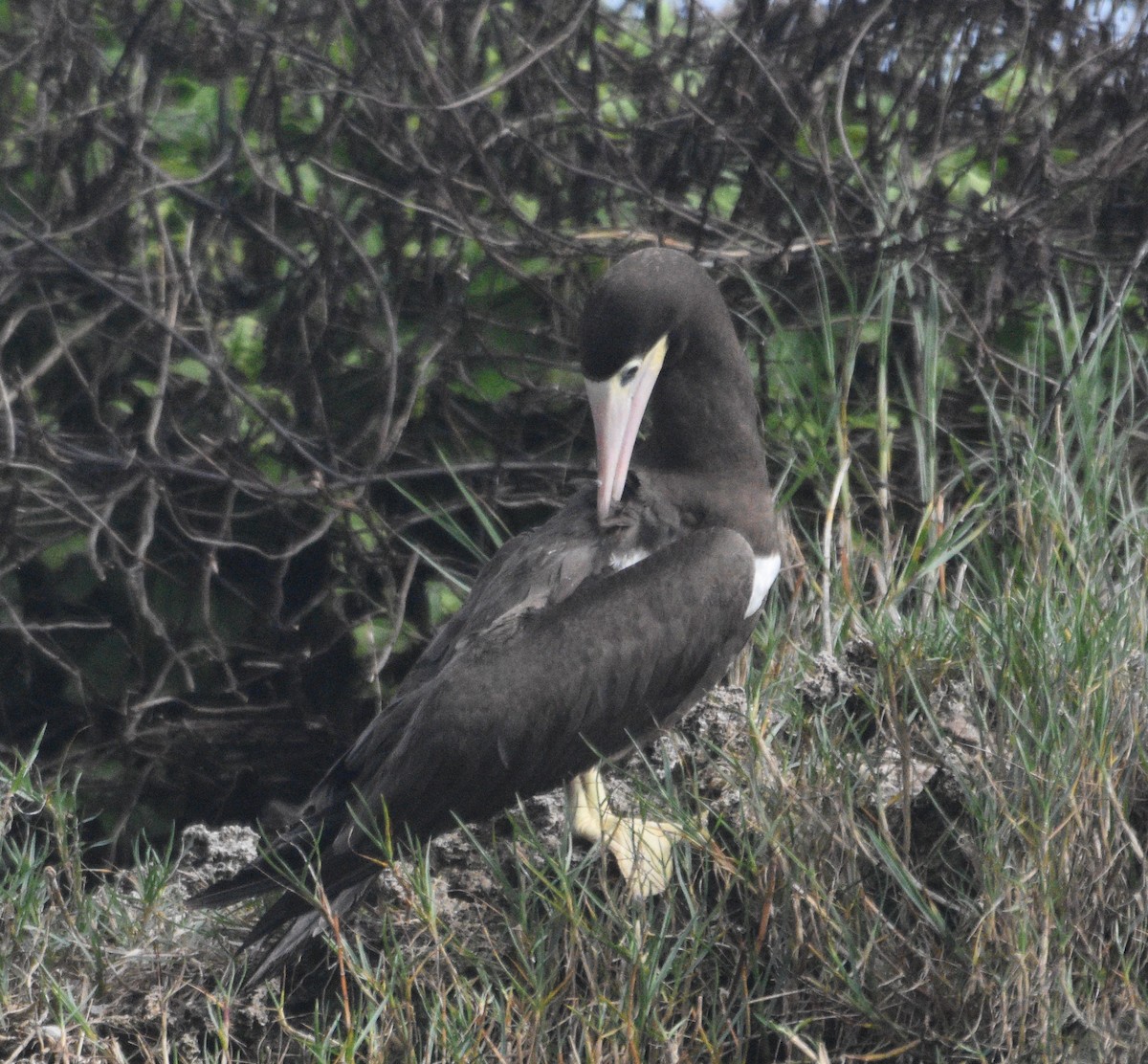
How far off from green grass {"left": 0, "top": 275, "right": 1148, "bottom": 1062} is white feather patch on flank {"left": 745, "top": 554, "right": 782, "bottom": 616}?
0.16m

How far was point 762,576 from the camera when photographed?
11.0ft

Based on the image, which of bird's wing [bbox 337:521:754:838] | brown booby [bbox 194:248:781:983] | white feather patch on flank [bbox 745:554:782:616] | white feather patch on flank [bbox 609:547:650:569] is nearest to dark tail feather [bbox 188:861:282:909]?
brown booby [bbox 194:248:781:983]

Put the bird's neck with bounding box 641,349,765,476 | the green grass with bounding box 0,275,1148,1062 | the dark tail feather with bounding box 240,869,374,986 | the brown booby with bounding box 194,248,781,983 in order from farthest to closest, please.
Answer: the bird's neck with bounding box 641,349,765,476
the brown booby with bounding box 194,248,781,983
the dark tail feather with bounding box 240,869,374,986
the green grass with bounding box 0,275,1148,1062

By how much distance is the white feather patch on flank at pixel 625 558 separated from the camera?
327 centimetres

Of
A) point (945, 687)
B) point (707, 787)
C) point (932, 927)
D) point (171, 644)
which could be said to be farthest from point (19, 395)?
point (932, 927)

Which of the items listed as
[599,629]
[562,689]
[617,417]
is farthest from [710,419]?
[562,689]

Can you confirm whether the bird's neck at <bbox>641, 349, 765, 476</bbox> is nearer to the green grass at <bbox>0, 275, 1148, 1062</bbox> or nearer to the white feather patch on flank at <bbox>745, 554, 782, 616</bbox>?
the white feather patch on flank at <bbox>745, 554, 782, 616</bbox>

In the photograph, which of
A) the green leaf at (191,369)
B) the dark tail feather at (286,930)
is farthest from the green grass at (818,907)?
the green leaf at (191,369)

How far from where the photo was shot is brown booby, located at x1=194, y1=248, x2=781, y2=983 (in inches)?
118

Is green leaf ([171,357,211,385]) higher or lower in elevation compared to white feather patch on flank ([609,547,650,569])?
lower

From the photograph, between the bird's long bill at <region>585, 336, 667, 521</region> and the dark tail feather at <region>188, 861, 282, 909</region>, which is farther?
the bird's long bill at <region>585, 336, 667, 521</region>

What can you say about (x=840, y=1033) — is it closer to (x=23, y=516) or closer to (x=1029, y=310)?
(x=1029, y=310)

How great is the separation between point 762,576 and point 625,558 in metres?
0.32

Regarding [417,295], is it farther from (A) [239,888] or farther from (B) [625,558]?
(A) [239,888]
